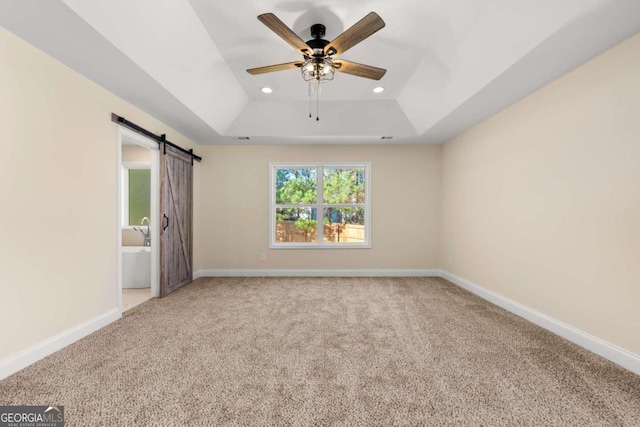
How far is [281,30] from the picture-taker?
2.25 m

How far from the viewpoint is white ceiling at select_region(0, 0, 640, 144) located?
2.07 metres

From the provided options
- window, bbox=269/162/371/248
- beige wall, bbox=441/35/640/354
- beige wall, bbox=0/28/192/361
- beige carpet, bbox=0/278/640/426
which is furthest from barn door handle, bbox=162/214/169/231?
beige wall, bbox=441/35/640/354

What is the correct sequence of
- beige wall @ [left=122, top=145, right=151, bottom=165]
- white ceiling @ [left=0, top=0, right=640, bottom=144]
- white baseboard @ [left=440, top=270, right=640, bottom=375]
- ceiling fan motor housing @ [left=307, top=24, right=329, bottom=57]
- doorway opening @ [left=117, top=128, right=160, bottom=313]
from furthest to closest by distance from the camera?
1. beige wall @ [left=122, top=145, right=151, bottom=165]
2. doorway opening @ [left=117, top=128, right=160, bottom=313]
3. ceiling fan motor housing @ [left=307, top=24, right=329, bottom=57]
4. white baseboard @ [left=440, top=270, right=640, bottom=375]
5. white ceiling @ [left=0, top=0, right=640, bottom=144]

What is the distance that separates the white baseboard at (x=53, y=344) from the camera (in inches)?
82.4

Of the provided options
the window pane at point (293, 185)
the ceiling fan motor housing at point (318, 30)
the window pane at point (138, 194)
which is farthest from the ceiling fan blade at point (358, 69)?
the window pane at point (138, 194)

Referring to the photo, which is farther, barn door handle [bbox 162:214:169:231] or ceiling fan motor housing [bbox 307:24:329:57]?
barn door handle [bbox 162:214:169:231]

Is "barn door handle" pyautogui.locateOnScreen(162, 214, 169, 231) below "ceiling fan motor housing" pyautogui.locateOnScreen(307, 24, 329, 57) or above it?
below

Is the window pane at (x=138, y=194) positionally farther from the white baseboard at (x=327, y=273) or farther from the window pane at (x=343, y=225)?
the window pane at (x=343, y=225)

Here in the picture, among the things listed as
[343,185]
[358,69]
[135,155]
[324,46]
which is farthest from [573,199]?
[135,155]

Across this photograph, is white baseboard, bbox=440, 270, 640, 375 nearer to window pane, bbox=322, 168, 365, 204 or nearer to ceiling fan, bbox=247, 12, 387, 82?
window pane, bbox=322, 168, 365, 204

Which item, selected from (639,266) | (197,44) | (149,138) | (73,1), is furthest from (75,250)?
(639,266)

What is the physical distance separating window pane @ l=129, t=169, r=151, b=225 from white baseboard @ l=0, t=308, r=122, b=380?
3.40m

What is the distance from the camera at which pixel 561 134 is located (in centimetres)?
279

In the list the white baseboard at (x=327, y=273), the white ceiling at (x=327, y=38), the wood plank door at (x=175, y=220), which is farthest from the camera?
the white baseboard at (x=327, y=273)
